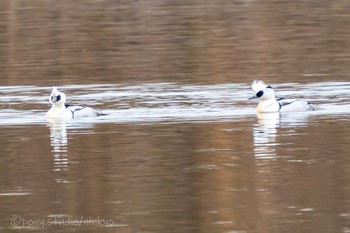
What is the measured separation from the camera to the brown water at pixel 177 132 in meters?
14.5

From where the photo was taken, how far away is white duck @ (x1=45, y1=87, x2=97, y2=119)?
24250mm

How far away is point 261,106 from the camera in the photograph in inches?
977

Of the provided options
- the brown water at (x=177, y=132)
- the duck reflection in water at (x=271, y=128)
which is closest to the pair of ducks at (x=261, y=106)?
the duck reflection in water at (x=271, y=128)

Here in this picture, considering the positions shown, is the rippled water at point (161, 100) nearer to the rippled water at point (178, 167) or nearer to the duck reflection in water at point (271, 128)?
the rippled water at point (178, 167)

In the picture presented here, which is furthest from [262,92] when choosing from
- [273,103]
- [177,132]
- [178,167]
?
[178,167]

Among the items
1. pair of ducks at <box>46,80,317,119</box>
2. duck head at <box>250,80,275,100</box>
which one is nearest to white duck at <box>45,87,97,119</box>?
pair of ducks at <box>46,80,317,119</box>

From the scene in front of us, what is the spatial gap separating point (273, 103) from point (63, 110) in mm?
3704

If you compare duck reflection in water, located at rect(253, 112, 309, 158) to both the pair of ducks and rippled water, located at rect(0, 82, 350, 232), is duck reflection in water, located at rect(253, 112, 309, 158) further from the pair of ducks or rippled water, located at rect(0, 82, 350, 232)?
the pair of ducks

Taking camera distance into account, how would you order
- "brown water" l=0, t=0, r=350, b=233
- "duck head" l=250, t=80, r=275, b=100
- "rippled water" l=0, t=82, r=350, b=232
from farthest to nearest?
1. "duck head" l=250, t=80, r=275, b=100
2. "brown water" l=0, t=0, r=350, b=233
3. "rippled water" l=0, t=82, r=350, b=232

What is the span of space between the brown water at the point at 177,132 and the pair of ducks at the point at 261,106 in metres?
0.33

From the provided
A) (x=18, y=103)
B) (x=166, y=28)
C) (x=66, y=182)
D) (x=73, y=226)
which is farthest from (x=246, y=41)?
(x=73, y=226)

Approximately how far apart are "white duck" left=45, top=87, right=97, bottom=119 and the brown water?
367mm

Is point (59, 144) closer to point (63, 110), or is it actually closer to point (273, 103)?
point (63, 110)

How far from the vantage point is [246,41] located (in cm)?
4006
